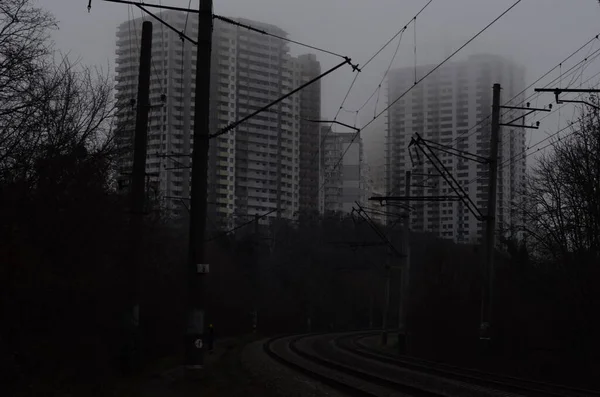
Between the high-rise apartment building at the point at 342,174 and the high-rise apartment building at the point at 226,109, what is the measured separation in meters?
2.44

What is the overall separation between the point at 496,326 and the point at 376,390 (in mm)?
15065

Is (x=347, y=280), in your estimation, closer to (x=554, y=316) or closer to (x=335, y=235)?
(x=335, y=235)

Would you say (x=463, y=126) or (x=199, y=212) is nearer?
(x=199, y=212)

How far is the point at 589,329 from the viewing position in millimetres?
28812

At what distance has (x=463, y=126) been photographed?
Answer: 52.5 meters

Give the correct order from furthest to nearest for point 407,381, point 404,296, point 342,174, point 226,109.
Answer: point 342,174 → point 404,296 → point 226,109 → point 407,381

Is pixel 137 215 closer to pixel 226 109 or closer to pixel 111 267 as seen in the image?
pixel 111 267

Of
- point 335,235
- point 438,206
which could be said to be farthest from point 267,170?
point 438,206

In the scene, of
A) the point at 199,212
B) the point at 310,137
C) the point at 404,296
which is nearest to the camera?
the point at 199,212

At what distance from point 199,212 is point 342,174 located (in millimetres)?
39566

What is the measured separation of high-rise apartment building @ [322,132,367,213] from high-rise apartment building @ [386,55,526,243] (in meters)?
2.26

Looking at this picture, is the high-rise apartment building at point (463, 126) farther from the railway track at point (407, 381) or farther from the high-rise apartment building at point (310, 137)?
the railway track at point (407, 381)

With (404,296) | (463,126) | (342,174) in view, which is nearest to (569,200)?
(404,296)

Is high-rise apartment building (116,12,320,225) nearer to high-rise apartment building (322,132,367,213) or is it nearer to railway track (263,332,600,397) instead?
high-rise apartment building (322,132,367,213)
